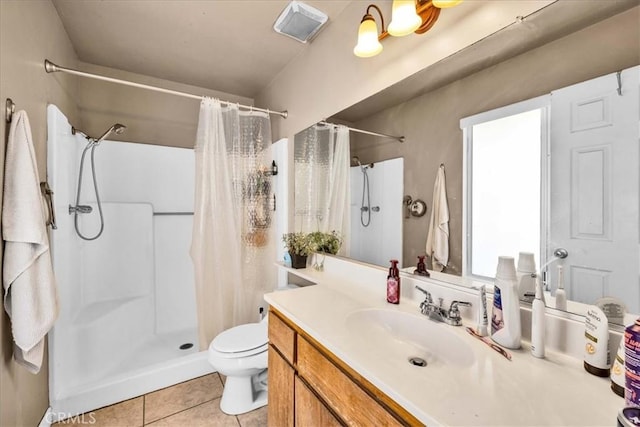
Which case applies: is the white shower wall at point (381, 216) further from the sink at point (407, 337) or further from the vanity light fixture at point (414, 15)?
the vanity light fixture at point (414, 15)

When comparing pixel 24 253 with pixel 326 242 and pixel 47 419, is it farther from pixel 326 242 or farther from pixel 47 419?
pixel 326 242

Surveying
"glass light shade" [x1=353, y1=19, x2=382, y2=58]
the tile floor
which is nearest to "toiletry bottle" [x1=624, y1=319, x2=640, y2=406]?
"glass light shade" [x1=353, y1=19, x2=382, y2=58]

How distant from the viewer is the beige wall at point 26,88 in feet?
3.69

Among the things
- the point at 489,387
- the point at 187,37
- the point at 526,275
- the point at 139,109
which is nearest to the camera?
the point at 489,387

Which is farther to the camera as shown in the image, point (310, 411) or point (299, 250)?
point (299, 250)

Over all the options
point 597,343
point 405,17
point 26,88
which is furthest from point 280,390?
point 26,88

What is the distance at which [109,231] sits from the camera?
2.30 m

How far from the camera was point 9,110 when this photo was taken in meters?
1.15

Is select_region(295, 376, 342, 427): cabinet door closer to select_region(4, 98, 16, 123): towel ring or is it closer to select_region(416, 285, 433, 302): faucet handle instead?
select_region(416, 285, 433, 302): faucet handle

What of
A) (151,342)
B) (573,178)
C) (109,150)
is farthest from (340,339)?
(109,150)

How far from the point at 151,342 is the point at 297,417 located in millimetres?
1852

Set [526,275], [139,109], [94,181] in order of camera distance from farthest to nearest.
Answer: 1. [139,109]
2. [94,181]
3. [526,275]

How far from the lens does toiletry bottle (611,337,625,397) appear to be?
577mm

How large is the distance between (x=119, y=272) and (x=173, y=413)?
1296 mm
